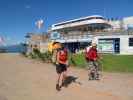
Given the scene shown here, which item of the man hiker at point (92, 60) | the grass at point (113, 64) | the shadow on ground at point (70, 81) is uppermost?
the man hiker at point (92, 60)

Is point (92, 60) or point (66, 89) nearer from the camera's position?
point (66, 89)

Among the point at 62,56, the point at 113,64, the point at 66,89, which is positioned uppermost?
the point at 62,56

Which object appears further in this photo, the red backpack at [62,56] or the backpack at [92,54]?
the backpack at [92,54]

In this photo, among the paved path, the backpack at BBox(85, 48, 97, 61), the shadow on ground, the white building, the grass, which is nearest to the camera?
the paved path

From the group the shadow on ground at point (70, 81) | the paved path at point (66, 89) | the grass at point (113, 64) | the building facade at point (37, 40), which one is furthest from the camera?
the building facade at point (37, 40)

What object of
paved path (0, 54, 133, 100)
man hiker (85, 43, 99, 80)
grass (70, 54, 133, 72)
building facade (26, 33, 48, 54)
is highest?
building facade (26, 33, 48, 54)

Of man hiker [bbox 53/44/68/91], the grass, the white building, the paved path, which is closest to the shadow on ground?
the paved path

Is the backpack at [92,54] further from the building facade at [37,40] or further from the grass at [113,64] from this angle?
the building facade at [37,40]

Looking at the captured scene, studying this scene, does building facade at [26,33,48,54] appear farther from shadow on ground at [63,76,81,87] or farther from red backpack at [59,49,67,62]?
red backpack at [59,49,67,62]

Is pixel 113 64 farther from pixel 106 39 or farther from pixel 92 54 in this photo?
pixel 106 39

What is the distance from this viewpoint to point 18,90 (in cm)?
1117

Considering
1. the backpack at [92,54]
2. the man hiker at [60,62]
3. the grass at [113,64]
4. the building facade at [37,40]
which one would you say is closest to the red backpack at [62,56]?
the man hiker at [60,62]

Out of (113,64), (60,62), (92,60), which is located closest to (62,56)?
(60,62)

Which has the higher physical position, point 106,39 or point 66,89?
point 106,39
